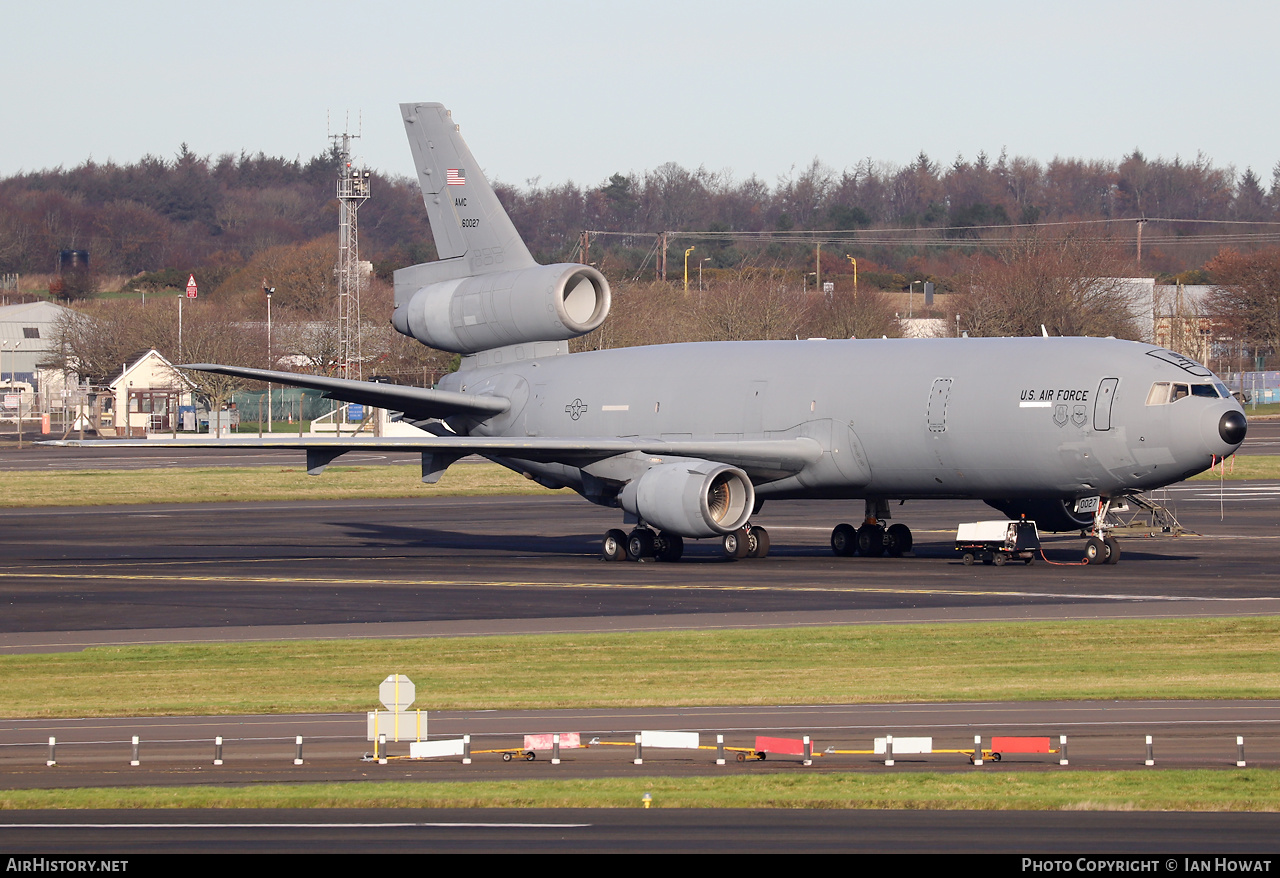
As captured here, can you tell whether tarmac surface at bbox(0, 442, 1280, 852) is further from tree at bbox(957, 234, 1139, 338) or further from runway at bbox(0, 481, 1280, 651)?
tree at bbox(957, 234, 1139, 338)

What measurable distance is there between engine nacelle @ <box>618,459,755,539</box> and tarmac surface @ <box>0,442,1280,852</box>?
1.15m

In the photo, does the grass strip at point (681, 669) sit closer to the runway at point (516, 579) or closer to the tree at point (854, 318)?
the runway at point (516, 579)

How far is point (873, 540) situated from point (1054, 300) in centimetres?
6188

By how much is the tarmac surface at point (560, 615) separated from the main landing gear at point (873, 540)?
1.59 feet

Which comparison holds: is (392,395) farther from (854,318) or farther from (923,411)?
(854,318)

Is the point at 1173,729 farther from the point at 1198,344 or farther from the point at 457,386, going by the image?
the point at 1198,344

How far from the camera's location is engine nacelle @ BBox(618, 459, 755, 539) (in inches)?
1352

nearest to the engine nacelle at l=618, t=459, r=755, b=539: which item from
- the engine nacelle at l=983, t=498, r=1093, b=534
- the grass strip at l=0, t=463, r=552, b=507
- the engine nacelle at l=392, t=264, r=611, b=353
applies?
the engine nacelle at l=983, t=498, r=1093, b=534

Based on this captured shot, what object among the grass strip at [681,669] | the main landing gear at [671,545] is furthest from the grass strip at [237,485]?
the grass strip at [681,669]

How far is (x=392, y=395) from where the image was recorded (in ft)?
123

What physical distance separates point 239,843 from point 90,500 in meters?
50.4

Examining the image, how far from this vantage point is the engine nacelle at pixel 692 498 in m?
34.3

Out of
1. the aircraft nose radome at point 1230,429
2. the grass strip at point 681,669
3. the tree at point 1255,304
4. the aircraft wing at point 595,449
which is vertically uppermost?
the tree at point 1255,304

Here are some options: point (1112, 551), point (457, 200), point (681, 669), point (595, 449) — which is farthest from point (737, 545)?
point (681, 669)
